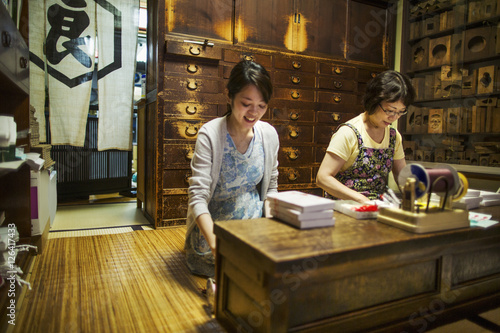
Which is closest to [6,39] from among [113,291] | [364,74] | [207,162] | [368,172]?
[207,162]

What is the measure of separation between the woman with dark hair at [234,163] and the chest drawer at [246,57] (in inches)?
54.0

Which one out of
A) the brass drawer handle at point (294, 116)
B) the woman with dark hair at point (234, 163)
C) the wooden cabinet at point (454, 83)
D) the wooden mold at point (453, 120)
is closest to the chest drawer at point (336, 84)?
the brass drawer handle at point (294, 116)

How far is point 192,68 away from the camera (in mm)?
2699

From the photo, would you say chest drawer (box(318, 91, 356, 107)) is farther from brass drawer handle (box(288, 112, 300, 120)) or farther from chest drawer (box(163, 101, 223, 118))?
chest drawer (box(163, 101, 223, 118))

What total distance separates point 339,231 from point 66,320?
107cm

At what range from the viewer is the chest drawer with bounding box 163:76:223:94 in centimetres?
264

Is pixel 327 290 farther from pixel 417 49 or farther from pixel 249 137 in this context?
pixel 417 49

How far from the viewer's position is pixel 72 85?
3150 millimetres

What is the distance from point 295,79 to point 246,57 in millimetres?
519

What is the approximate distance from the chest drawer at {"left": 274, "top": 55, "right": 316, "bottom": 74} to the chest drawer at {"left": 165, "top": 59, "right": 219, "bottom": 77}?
0.60 metres

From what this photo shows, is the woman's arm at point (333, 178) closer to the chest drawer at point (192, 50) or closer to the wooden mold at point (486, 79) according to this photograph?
the chest drawer at point (192, 50)

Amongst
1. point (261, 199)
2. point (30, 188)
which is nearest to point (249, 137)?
point (261, 199)

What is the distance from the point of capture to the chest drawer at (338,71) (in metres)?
3.26

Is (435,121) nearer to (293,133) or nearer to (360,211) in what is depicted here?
(293,133)
